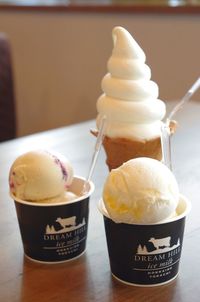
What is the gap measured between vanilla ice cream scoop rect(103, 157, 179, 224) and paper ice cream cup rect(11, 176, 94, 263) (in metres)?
0.11

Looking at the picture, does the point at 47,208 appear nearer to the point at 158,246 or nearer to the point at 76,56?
the point at 158,246

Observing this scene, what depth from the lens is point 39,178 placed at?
0.79 meters

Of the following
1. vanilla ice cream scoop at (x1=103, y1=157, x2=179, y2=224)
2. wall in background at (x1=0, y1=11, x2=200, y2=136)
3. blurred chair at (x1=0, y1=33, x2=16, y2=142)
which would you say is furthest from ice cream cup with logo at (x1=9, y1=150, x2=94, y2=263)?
wall in background at (x1=0, y1=11, x2=200, y2=136)

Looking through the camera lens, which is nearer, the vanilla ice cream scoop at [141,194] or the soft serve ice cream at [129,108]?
the vanilla ice cream scoop at [141,194]

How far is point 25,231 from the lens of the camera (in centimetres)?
83

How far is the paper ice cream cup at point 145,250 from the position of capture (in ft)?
2.36

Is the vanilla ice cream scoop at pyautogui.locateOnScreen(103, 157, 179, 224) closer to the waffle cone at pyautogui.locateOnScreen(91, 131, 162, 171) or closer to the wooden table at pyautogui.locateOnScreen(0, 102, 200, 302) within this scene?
the wooden table at pyautogui.locateOnScreen(0, 102, 200, 302)

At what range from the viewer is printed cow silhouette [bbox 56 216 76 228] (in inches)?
31.7

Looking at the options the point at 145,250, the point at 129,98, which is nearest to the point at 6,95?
the point at 129,98

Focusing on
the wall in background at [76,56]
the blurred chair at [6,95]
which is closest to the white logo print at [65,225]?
the blurred chair at [6,95]

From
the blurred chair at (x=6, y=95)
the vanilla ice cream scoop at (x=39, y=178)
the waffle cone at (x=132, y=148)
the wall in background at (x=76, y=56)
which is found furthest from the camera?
the wall in background at (x=76, y=56)

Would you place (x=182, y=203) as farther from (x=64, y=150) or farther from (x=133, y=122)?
(x=64, y=150)

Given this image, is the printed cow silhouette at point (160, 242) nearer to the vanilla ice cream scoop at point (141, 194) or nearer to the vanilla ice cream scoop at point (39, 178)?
the vanilla ice cream scoop at point (141, 194)

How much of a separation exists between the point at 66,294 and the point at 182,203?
0.67 feet
